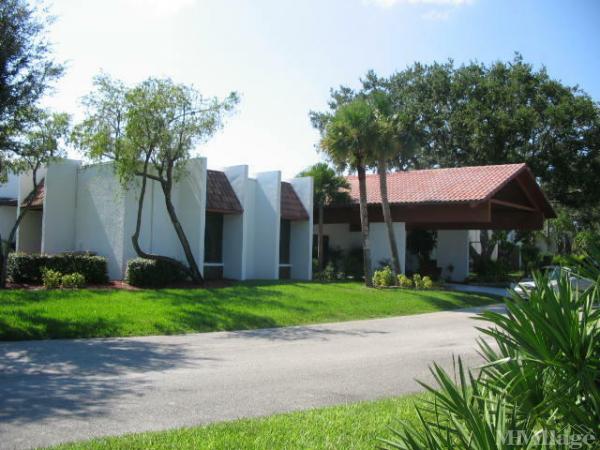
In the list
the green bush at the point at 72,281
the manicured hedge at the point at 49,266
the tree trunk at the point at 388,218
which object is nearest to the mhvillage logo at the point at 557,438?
the green bush at the point at 72,281

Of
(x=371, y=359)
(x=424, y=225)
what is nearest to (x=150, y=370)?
(x=371, y=359)

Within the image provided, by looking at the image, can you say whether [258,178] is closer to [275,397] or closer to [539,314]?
[275,397]

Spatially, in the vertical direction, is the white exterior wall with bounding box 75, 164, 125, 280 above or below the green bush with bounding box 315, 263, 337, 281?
above

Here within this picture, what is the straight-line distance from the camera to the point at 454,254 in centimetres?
3092

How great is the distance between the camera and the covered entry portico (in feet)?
80.1

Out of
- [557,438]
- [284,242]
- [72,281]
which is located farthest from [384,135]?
[557,438]

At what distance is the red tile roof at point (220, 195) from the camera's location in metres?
22.1

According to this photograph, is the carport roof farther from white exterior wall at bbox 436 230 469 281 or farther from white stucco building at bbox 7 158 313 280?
white stucco building at bbox 7 158 313 280

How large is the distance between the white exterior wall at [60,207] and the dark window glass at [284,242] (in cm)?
869

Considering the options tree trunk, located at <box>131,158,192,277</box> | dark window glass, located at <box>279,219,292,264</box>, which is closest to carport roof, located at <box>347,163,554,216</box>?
dark window glass, located at <box>279,219,292,264</box>

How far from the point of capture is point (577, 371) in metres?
3.12

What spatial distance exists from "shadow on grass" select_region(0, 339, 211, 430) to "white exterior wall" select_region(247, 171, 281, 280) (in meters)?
13.0

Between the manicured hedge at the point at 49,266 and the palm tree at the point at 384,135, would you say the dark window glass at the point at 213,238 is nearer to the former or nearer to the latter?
the manicured hedge at the point at 49,266

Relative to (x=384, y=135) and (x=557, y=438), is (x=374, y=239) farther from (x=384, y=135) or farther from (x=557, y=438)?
(x=557, y=438)
